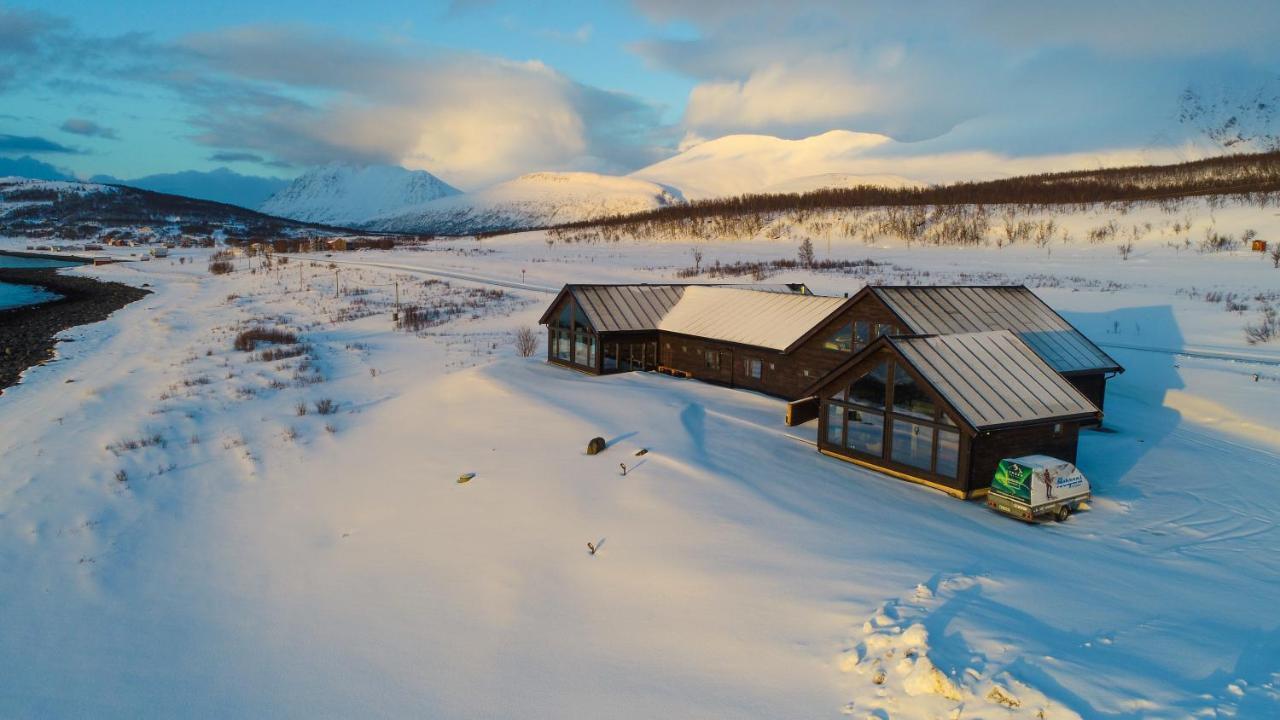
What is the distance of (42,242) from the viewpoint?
14162cm

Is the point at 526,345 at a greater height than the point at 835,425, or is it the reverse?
the point at 526,345

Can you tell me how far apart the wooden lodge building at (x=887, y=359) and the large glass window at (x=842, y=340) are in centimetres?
4

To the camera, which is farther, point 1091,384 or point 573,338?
point 573,338

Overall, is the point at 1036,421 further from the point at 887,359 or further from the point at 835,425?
the point at 835,425

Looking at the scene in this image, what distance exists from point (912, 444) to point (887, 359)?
85.0 inches

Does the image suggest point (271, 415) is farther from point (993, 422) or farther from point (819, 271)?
point (819, 271)

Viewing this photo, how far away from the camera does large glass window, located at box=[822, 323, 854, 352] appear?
23.1 m

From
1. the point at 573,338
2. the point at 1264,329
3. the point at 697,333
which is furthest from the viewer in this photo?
the point at 1264,329

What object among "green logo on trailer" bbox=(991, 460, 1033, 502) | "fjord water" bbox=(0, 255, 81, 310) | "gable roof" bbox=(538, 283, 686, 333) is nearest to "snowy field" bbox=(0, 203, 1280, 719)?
"green logo on trailer" bbox=(991, 460, 1033, 502)

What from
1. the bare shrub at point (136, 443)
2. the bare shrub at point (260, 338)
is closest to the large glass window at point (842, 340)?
the bare shrub at point (136, 443)

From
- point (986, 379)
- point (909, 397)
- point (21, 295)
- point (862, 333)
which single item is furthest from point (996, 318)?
point (21, 295)

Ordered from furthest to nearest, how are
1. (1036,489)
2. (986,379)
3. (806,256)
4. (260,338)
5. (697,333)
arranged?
(806,256) → (260,338) → (697,333) → (986,379) → (1036,489)

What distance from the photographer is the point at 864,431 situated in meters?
18.7

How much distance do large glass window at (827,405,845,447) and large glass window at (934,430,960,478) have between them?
2.70 meters
